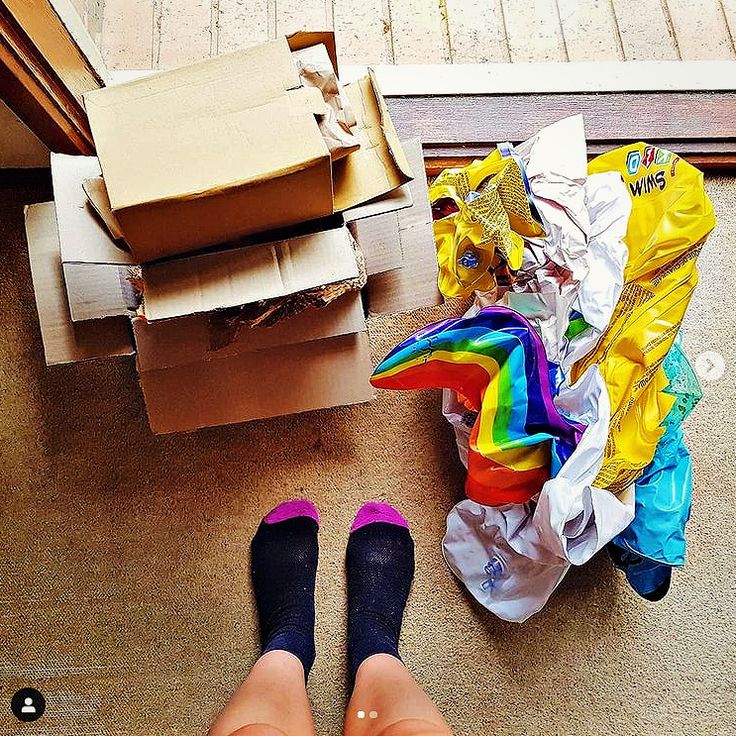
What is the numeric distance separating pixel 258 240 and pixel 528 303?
0.37m

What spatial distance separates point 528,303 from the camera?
970 millimetres

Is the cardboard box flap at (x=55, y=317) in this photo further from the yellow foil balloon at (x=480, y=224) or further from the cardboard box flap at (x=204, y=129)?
the yellow foil balloon at (x=480, y=224)

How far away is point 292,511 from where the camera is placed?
1.13 m

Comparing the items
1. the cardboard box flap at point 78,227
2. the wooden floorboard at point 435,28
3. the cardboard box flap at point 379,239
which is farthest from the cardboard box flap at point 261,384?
the wooden floorboard at point 435,28

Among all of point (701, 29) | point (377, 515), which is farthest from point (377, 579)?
point (701, 29)

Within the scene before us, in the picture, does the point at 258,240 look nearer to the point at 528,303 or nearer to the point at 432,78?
the point at 528,303

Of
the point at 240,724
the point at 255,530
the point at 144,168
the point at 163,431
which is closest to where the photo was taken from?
the point at 144,168

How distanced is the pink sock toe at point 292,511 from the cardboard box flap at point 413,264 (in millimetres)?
352

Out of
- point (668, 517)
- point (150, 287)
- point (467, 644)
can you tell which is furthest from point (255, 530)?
point (668, 517)

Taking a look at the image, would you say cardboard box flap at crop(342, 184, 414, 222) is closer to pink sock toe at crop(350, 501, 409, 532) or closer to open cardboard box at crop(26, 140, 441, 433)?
open cardboard box at crop(26, 140, 441, 433)

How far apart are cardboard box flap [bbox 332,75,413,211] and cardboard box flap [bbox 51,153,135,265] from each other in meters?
0.25

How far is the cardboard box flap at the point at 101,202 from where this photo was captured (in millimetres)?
801

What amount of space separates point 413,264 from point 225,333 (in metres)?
0.26

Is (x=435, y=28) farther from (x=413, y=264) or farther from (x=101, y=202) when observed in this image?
(x=101, y=202)
